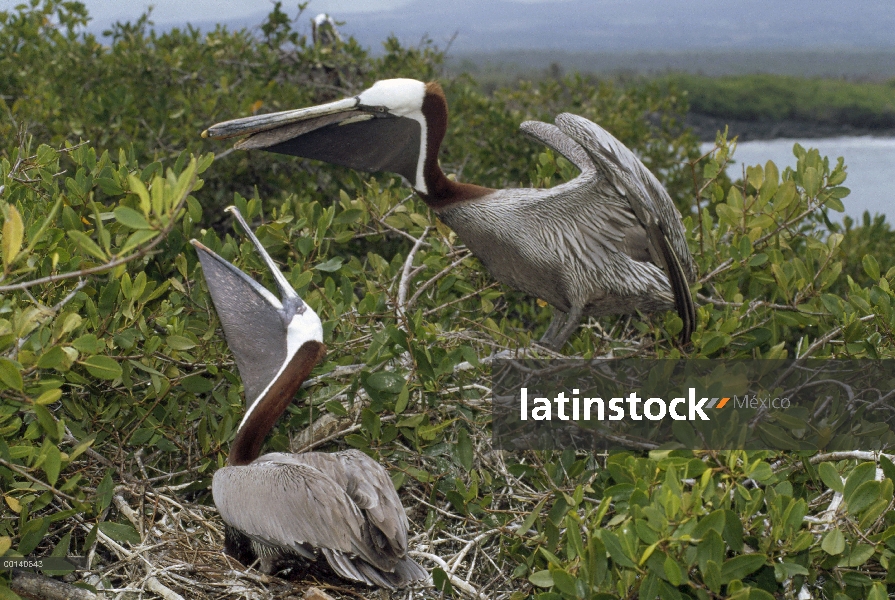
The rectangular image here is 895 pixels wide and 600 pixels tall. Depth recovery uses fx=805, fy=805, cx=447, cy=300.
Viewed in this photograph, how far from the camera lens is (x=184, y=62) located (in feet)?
17.2

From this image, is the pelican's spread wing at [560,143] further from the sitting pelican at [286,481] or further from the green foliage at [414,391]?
the sitting pelican at [286,481]

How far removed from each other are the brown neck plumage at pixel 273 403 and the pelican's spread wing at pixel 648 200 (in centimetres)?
106

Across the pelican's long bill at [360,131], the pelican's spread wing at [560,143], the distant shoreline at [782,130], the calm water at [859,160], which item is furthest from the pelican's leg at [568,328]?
the distant shoreline at [782,130]

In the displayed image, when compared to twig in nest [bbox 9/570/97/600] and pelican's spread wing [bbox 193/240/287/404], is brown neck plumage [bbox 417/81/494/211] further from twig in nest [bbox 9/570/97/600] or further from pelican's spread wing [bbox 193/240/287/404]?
twig in nest [bbox 9/570/97/600]

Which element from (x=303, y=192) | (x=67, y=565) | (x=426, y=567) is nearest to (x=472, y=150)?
(x=303, y=192)

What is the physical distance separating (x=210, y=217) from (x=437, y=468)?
296cm

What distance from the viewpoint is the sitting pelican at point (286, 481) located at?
2.11 m

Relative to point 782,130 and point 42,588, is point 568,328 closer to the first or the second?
point 42,588

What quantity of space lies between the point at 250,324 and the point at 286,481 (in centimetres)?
55

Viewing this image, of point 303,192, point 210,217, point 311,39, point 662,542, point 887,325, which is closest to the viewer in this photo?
→ point 662,542

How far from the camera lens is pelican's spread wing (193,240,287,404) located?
98.3 inches

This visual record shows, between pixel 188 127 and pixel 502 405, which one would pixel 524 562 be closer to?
pixel 502 405

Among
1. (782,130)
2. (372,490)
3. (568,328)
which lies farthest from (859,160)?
(372,490)

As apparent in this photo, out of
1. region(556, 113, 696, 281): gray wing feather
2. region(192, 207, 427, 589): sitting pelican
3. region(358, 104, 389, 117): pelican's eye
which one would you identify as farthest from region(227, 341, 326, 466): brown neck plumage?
region(556, 113, 696, 281): gray wing feather
